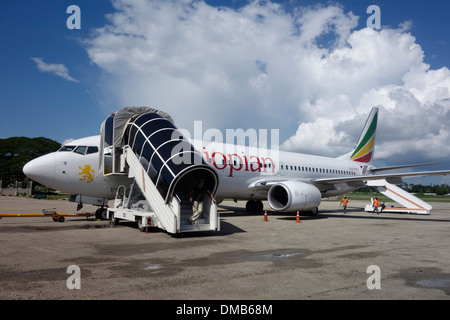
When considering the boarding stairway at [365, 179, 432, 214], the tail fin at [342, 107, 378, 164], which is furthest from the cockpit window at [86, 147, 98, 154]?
the tail fin at [342, 107, 378, 164]

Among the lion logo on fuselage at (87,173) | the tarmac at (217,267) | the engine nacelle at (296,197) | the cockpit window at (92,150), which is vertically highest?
the cockpit window at (92,150)

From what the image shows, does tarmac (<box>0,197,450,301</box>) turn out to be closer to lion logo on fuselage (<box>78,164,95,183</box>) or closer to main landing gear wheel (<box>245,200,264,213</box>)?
lion logo on fuselage (<box>78,164,95,183</box>)

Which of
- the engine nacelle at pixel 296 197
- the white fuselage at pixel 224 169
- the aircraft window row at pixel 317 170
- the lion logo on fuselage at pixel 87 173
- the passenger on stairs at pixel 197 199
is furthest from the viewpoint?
the aircraft window row at pixel 317 170

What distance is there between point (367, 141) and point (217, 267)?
26118 mm

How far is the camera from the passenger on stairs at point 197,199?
10359 millimetres

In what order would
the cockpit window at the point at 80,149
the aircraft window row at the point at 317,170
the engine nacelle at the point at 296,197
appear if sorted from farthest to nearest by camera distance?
1. the aircraft window row at the point at 317,170
2. the engine nacelle at the point at 296,197
3. the cockpit window at the point at 80,149

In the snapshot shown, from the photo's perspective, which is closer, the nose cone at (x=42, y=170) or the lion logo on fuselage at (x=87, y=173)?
the nose cone at (x=42, y=170)

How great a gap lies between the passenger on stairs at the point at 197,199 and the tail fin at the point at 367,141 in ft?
70.5

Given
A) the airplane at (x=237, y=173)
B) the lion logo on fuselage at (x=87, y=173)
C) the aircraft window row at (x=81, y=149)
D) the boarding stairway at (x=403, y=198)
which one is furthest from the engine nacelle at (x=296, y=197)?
the boarding stairway at (x=403, y=198)

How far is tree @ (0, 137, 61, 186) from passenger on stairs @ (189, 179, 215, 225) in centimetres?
6056

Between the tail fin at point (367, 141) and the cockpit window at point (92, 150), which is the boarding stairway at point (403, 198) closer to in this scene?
the tail fin at point (367, 141)

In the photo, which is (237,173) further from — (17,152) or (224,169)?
(17,152)

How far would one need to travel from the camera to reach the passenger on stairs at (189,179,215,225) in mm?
10359

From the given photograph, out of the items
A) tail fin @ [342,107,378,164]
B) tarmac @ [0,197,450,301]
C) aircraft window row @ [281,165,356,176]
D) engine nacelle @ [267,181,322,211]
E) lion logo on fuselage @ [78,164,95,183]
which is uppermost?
tail fin @ [342,107,378,164]
